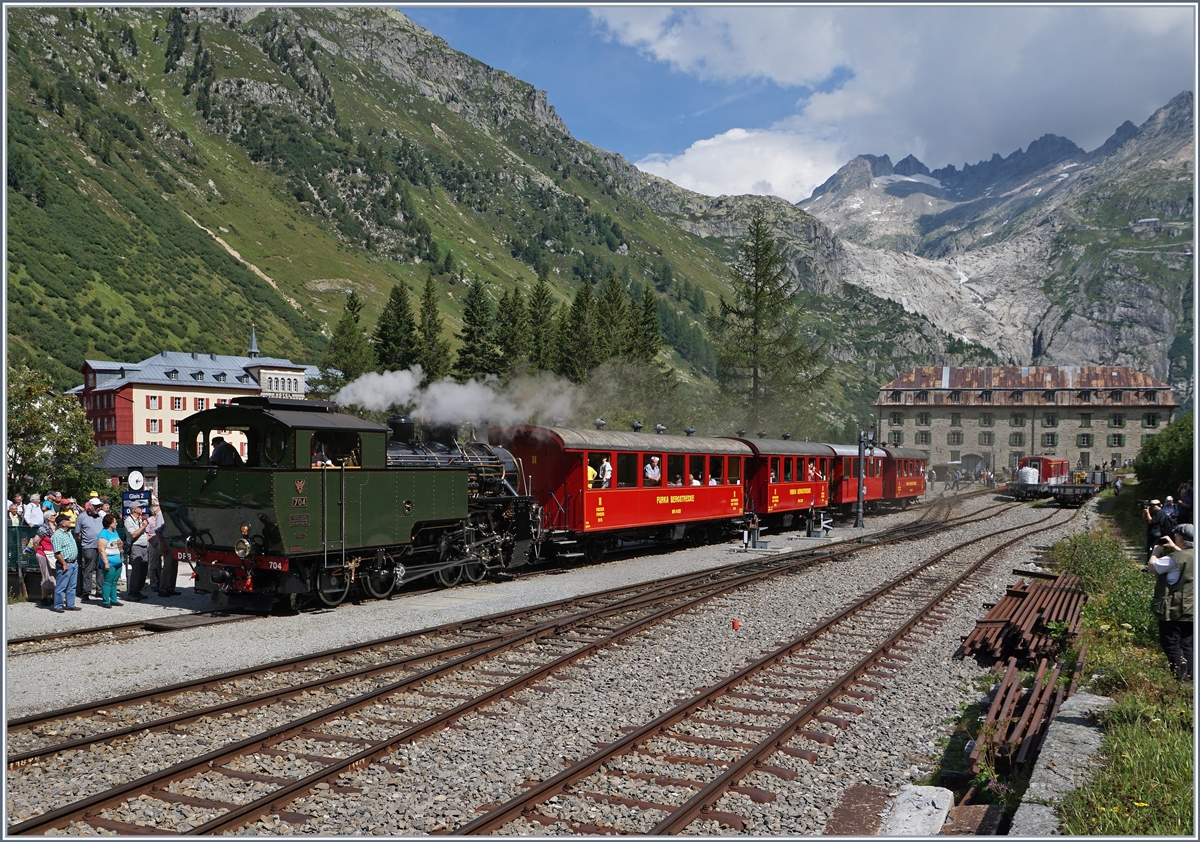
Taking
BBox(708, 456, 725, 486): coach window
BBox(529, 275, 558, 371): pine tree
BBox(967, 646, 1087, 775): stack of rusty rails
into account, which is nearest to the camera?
BBox(967, 646, 1087, 775): stack of rusty rails

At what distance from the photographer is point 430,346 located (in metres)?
56.7

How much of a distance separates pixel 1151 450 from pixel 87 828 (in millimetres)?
43313

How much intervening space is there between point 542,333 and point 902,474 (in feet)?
84.8

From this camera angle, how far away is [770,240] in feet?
175

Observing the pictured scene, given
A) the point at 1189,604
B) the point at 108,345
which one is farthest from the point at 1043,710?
the point at 108,345

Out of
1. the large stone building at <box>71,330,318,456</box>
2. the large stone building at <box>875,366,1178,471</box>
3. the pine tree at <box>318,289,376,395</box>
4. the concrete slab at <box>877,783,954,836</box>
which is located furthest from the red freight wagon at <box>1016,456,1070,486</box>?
the large stone building at <box>71,330,318,456</box>

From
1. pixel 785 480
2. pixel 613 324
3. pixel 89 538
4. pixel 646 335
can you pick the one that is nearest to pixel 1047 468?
pixel 646 335

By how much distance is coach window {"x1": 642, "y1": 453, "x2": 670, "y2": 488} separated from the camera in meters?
22.3

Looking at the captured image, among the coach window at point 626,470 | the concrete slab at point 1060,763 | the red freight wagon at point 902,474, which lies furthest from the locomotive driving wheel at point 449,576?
the red freight wagon at point 902,474

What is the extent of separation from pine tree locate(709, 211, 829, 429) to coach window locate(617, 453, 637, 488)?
3017 cm

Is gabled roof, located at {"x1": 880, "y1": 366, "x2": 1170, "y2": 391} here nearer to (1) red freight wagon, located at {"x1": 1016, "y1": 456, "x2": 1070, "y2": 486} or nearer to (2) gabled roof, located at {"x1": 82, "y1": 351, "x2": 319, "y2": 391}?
(1) red freight wagon, located at {"x1": 1016, "y1": 456, "x2": 1070, "y2": 486}

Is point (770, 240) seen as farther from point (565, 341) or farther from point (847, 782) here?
point (847, 782)

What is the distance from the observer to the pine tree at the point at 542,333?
55344mm

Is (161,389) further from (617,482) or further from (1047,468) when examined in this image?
(1047,468)
